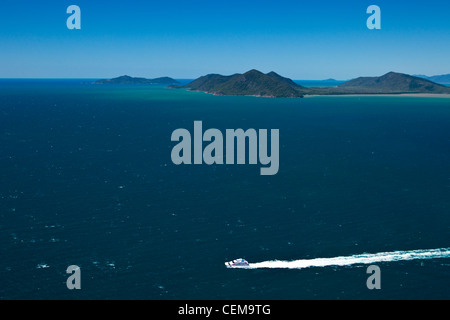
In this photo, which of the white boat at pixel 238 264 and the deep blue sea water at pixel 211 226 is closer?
the deep blue sea water at pixel 211 226

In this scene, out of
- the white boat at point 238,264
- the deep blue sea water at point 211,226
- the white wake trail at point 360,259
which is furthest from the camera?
the white wake trail at point 360,259

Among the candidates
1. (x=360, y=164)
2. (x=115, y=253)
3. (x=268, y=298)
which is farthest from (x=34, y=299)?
(x=360, y=164)

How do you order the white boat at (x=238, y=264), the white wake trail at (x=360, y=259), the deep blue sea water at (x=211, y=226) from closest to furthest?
the deep blue sea water at (x=211, y=226), the white boat at (x=238, y=264), the white wake trail at (x=360, y=259)

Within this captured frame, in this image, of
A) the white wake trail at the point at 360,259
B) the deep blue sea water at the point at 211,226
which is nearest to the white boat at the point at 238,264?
the white wake trail at the point at 360,259

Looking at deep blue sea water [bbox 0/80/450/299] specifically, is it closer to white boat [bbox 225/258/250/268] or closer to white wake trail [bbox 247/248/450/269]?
white boat [bbox 225/258/250/268]

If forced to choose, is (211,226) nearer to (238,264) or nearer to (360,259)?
(238,264)

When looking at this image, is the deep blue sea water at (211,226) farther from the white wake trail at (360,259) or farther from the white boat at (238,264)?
the white wake trail at (360,259)

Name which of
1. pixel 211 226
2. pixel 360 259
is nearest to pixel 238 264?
pixel 211 226

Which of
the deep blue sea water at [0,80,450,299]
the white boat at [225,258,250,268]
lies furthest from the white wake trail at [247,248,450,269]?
the deep blue sea water at [0,80,450,299]
